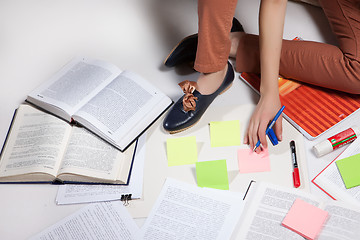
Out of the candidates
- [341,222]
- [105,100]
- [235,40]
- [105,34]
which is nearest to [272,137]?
[341,222]

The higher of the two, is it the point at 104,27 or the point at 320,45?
the point at 320,45

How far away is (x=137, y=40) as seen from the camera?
4.99 ft

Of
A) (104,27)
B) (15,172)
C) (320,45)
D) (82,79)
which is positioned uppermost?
(320,45)

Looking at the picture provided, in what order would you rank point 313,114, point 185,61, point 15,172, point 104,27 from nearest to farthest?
point 15,172 < point 313,114 < point 185,61 < point 104,27

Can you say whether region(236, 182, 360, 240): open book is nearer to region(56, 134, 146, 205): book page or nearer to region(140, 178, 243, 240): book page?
region(140, 178, 243, 240): book page

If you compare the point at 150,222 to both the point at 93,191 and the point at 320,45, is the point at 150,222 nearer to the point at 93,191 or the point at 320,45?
the point at 93,191

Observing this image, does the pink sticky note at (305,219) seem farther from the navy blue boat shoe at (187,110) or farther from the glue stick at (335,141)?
the navy blue boat shoe at (187,110)

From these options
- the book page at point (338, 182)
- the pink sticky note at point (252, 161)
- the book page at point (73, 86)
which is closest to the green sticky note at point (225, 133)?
the pink sticky note at point (252, 161)

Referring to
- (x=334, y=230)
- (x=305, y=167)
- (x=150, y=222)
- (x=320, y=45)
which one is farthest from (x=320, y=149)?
(x=150, y=222)

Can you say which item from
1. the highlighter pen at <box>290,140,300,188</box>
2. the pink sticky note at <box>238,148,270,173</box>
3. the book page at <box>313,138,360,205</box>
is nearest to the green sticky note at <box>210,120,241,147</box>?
the pink sticky note at <box>238,148,270,173</box>

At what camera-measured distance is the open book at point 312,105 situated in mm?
1229

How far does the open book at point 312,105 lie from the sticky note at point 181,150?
31 centimetres

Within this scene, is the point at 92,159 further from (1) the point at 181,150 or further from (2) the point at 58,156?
(1) the point at 181,150

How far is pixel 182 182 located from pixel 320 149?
424 mm
